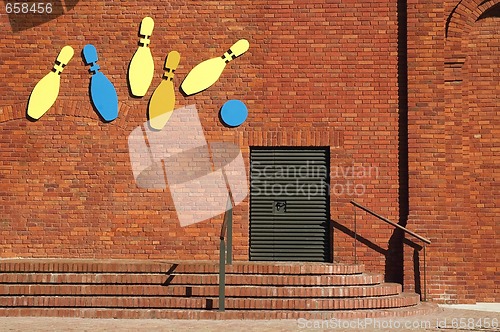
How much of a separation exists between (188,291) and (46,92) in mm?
4494

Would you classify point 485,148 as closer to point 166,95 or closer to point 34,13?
point 166,95

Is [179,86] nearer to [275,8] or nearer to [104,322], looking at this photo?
[275,8]

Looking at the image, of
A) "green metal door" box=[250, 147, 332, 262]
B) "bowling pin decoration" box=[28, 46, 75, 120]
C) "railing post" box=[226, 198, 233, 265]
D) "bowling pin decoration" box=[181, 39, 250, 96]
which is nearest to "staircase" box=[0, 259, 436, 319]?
"railing post" box=[226, 198, 233, 265]

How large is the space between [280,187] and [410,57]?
117 inches

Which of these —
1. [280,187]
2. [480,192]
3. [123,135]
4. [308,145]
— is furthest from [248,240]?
[480,192]

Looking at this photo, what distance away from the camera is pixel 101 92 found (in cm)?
1104

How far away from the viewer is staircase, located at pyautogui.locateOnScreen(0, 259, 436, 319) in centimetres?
862

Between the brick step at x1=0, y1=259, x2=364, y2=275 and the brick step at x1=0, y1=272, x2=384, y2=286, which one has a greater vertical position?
the brick step at x1=0, y1=259, x2=364, y2=275

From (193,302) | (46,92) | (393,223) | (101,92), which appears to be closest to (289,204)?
(393,223)

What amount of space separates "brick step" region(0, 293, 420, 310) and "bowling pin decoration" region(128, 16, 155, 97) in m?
3.75

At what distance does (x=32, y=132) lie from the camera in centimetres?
1107

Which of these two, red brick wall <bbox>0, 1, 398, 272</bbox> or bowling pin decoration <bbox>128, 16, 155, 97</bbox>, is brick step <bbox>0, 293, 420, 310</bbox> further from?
bowling pin decoration <bbox>128, 16, 155, 97</bbox>

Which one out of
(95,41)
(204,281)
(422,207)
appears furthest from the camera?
(95,41)

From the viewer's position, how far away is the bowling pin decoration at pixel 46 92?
11078 mm
